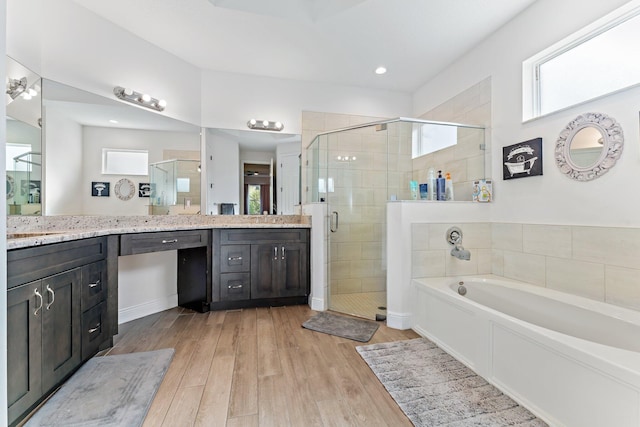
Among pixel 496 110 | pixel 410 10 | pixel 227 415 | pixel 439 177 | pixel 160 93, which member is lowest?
pixel 227 415

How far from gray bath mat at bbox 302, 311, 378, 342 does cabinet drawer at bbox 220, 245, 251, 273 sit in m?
0.86

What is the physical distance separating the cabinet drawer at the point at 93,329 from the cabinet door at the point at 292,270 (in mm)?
1426

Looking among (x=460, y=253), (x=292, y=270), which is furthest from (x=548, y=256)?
(x=292, y=270)

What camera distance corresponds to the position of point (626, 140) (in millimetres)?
1576

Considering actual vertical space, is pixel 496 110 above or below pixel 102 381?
above

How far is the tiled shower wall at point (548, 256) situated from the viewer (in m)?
1.61

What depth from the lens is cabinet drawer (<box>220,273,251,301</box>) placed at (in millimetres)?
2672

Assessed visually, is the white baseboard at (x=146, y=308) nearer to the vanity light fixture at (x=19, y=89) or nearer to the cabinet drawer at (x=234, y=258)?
the cabinet drawer at (x=234, y=258)

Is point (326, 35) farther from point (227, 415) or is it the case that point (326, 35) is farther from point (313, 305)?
point (227, 415)

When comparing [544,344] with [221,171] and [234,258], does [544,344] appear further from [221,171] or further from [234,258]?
[221,171]

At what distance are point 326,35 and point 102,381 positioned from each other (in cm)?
307

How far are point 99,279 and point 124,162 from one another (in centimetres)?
122

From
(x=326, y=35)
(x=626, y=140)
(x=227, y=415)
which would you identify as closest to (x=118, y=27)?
(x=326, y=35)

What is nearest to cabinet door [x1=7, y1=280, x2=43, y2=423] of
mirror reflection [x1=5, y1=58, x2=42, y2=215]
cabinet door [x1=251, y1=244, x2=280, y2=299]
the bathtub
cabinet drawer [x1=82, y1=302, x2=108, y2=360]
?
cabinet drawer [x1=82, y1=302, x2=108, y2=360]
